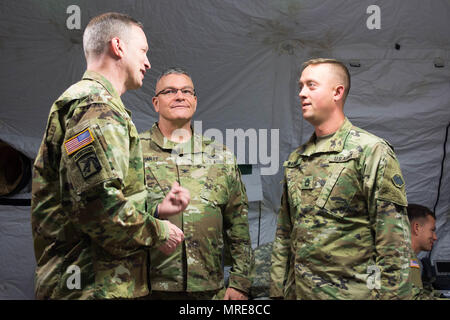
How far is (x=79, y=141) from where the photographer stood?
4.85ft

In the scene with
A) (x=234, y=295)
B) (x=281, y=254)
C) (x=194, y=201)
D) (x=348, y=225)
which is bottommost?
(x=234, y=295)

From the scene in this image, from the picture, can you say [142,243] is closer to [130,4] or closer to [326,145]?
[326,145]

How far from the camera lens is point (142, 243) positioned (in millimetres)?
1560

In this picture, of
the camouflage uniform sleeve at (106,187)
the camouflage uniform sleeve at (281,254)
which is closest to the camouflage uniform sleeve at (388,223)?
the camouflage uniform sleeve at (281,254)

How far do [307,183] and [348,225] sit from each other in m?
0.26

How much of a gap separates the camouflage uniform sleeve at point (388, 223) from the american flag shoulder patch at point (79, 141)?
1127 millimetres

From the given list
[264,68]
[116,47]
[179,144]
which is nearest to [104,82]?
[116,47]

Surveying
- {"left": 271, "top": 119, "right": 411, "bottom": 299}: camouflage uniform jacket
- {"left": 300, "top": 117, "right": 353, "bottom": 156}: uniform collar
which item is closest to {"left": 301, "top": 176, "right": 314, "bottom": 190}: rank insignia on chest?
{"left": 271, "top": 119, "right": 411, "bottom": 299}: camouflage uniform jacket

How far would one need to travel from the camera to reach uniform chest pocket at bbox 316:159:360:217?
202 cm

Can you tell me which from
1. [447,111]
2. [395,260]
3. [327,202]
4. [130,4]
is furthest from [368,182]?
[130,4]

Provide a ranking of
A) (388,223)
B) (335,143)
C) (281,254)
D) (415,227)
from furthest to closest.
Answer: (415,227), (281,254), (335,143), (388,223)

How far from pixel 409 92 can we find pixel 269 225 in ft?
4.85

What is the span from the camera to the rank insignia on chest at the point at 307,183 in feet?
7.00

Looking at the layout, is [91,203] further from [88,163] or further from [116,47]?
[116,47]
